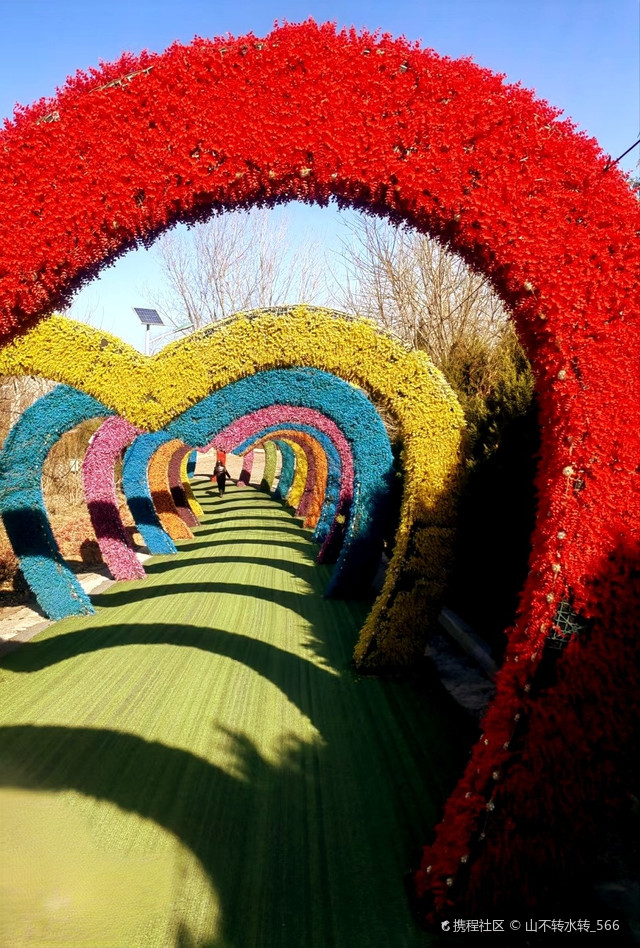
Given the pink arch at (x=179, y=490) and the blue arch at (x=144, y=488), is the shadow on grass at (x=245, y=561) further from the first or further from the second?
the pink arch at (x=179, y=490)

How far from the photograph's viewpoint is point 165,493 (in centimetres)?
1848

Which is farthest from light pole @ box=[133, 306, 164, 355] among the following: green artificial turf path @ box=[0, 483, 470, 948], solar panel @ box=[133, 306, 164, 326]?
green artificial turf path @ box=[0, 483, 470, 948]

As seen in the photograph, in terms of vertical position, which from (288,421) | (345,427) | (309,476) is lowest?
(309,476)

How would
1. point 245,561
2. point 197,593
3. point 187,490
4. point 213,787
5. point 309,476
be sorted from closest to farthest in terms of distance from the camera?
point 213,787 → point 197,593 → point 245,561 → point 309,476 → point 187,490

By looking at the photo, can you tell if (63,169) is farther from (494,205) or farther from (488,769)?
(488,769)

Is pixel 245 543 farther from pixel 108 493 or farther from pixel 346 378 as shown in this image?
pixel 346 378

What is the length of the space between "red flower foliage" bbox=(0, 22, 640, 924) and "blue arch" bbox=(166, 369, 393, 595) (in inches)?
274

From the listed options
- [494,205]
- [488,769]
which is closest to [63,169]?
[494,205]

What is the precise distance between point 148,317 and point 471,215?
73.5 feet

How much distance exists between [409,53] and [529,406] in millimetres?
4607

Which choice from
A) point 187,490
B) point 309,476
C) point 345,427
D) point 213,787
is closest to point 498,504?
point 345,427

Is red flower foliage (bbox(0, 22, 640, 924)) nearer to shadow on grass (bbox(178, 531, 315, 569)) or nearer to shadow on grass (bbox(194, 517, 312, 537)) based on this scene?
shadow on grass (bbox(178, 531, 315, 569))

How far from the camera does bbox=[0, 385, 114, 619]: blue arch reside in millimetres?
10016

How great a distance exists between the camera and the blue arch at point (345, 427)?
1057 cm
